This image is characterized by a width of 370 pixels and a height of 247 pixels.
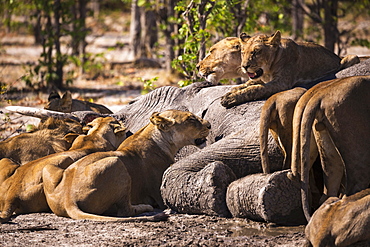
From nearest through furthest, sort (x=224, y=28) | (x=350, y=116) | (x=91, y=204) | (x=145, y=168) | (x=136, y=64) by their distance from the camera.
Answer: (x=350, y=116), (x=91, y=204), (x=145, y=168), (x=224, y=28), (x=136, y=64)

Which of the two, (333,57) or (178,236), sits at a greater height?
(333,57)

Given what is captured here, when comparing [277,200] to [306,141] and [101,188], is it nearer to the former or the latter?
[306,141]

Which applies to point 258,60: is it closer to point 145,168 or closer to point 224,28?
point 145,168

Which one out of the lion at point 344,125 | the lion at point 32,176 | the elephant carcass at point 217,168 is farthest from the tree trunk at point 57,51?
the lion at point 344,125

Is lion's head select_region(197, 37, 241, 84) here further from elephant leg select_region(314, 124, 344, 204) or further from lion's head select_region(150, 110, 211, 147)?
elephant leg select_region(314, 124, 344, 204)

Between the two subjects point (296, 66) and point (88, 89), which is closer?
point (296, 66)

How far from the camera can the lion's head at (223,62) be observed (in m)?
8.02

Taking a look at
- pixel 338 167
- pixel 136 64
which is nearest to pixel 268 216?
pixel 338 167

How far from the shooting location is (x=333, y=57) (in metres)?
7.59

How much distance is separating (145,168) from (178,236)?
1692 millimetres

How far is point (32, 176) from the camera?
6.91 meters

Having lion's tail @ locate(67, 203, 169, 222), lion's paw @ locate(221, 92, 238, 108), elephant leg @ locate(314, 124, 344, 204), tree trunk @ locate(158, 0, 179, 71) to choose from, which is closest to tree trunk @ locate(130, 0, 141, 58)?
tree trunk @ locate(158, 0, 179, 71)

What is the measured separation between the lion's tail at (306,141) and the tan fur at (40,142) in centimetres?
372

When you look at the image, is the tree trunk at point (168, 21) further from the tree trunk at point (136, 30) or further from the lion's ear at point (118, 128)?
the lion's ear at point (118, 128)
